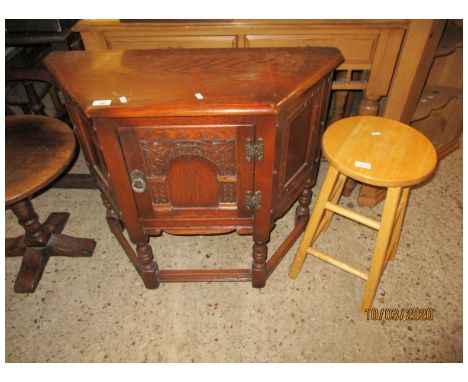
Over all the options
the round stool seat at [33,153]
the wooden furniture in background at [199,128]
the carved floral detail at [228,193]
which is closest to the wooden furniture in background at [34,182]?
the round stool seat at [33,153]

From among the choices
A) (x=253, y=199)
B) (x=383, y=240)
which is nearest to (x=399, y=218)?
(x=383, y=240)

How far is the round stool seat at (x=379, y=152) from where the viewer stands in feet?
4.06

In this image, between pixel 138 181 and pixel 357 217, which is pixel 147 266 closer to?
pixel 138 181

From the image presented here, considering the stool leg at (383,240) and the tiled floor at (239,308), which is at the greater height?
the stool leg at (383,240)

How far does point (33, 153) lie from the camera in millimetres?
1541

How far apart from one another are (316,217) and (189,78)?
850 mm

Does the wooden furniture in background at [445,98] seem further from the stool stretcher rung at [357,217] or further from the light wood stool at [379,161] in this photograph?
the stool stretcher rung at [357,217]

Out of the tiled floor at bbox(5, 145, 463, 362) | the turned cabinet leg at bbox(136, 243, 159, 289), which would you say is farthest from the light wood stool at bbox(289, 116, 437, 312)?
the turned cabinet leg at bbox(136, 243, 159, 289)

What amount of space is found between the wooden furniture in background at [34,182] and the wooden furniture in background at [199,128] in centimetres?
21

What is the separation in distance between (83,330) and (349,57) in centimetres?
185

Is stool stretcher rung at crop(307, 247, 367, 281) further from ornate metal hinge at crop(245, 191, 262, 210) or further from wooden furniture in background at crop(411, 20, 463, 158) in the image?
wooden furniture in background at crop(411, 20, 463, 158)

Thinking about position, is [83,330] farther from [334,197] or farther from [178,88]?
[334,197]

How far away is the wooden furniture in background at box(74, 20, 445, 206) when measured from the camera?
1.46m

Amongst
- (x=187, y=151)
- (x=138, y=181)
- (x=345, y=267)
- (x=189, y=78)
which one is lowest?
(x=345, y=267)
